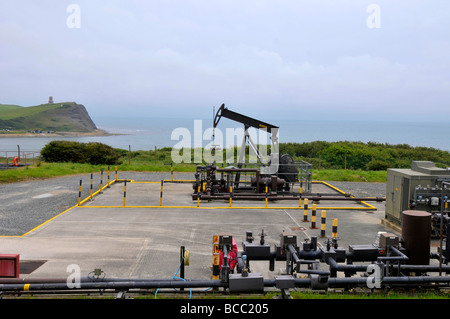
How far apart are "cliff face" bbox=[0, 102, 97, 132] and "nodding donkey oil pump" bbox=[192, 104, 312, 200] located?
153290 mm

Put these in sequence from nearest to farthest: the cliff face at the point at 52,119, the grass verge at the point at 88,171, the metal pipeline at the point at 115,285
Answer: the metal pipeline at the point at 115,285, the grass verge at the point at 88,171, the cliff face at the point at 52,119

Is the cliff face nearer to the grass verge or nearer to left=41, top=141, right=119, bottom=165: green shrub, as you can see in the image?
left=41, top=141, right=119, bottom=165: green shrub

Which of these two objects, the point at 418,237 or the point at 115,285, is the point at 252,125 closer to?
the point at 418,237

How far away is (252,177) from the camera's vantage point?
18.2 m

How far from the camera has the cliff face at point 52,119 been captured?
15694 centimetres

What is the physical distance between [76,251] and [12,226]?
3.69 metres

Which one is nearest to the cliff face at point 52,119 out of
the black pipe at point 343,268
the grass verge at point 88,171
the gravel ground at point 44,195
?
the grass verge at point 88,171

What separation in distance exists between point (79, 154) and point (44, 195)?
618 inches

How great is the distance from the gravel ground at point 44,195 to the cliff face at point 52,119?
14632cm

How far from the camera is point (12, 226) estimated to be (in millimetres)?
11906

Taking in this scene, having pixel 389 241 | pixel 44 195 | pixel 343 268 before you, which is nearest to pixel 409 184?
pixel 389 241

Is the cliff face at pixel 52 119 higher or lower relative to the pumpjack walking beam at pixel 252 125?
higher

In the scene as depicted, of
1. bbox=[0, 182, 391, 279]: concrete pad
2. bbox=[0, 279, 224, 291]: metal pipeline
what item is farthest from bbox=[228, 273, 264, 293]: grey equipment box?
bbox=[0, 182, 391, 279]: concrete pad

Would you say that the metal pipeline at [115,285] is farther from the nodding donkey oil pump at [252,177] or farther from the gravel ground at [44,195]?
the nodding donkey oil pump at [252,177]
